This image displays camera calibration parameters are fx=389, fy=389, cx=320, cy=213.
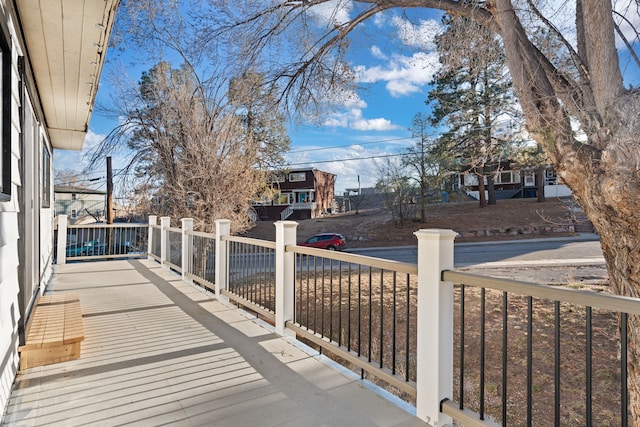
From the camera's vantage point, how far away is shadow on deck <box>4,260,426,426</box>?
2217mm

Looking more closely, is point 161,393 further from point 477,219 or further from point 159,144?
point 477,219

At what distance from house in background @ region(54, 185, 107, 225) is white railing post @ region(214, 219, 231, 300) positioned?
23678 millimetres

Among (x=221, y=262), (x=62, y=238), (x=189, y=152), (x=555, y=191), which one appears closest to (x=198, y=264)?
(x=221, y=262)

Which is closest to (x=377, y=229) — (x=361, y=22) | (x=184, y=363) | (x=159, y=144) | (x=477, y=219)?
(x=477, y=219)

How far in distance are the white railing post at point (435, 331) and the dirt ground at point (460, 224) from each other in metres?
18.7

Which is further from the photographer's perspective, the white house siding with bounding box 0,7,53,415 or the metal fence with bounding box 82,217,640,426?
the white house siding with bounding box 0,7,53,415

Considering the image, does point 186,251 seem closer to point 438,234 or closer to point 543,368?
point 438,234

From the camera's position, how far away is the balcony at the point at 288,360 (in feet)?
6.92

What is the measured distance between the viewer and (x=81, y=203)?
27297 mm

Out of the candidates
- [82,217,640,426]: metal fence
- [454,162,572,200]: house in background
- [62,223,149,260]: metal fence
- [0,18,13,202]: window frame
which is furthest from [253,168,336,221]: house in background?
[0,18,13,202]: window frame

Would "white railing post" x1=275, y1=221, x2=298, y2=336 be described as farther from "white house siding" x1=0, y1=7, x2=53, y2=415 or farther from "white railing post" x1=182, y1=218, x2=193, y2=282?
"white railing post" x1=182, y1=218, x2=193, y2=282

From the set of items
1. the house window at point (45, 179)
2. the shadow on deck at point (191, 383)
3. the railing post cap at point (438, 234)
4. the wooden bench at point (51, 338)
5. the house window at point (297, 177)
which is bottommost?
the shadow on deck at point (191, 383)

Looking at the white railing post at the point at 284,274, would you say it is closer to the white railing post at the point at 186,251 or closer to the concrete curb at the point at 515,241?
the white railing post at the point at 186,251

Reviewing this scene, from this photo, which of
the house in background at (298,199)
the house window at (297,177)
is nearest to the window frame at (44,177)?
the house in background at (298,199)
